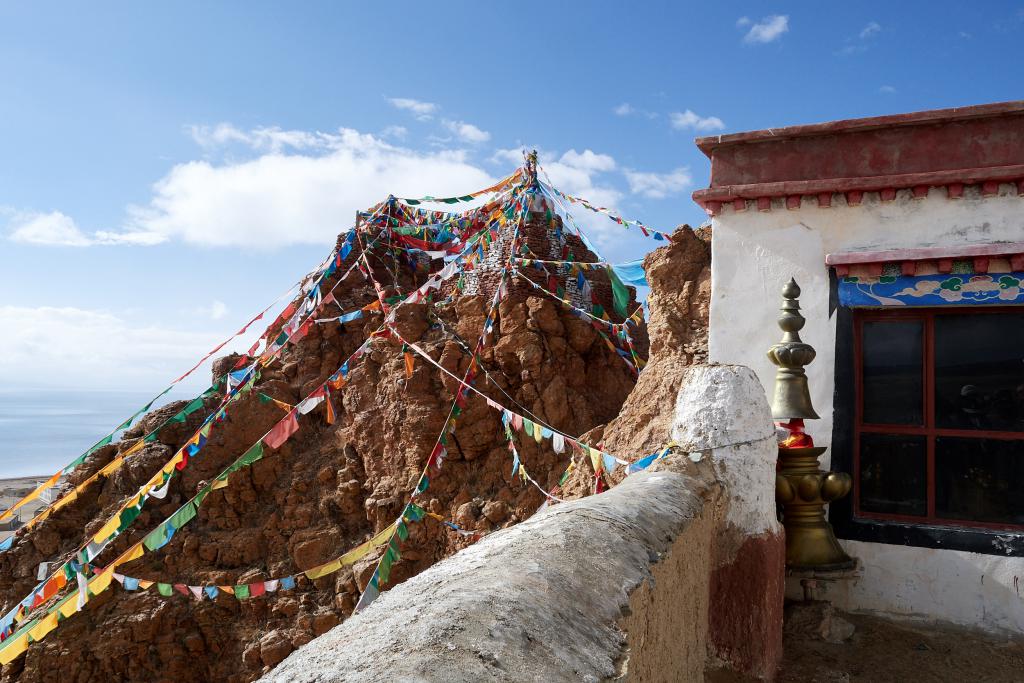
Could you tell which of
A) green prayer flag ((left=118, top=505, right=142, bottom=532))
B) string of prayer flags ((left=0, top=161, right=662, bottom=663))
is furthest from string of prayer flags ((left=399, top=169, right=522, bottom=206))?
green prayer flag ((left=118, top=505, right=142, bottom=532))

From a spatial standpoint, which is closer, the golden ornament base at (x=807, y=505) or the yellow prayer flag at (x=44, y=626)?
the golden ornament base at (x=807, y=505)

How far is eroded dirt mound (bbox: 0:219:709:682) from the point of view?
41.3 feet

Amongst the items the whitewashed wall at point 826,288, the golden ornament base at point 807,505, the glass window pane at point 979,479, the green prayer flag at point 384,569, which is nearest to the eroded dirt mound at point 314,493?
the green prayer flag at point 384,569

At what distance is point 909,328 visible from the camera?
460 cm

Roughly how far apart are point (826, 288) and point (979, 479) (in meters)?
1.41

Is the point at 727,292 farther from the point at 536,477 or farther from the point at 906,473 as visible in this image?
the point at 536,477

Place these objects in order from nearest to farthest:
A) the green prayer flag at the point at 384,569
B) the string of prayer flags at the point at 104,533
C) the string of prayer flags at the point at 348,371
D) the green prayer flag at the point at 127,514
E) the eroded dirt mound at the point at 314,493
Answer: the string of prayer flags at the point at 104,533, the green prayer flag at the point at 127,514, the string of prayer flags at the point at 348,371, the green prayer flag at the point at 384,569, the eroded dirt mound at the point at 314,493

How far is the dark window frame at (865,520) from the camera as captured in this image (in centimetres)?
427

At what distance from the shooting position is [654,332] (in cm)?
820

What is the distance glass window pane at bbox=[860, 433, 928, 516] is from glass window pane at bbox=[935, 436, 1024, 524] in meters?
0.09

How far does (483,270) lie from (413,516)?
16.2ft

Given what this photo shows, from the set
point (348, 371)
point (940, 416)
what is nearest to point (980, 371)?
point (940, 416)

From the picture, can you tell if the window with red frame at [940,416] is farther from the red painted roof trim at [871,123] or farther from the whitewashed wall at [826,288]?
the red painted roof trim at [871,123]

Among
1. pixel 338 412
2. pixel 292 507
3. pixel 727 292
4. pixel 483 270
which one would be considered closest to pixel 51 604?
pixel 292 507
